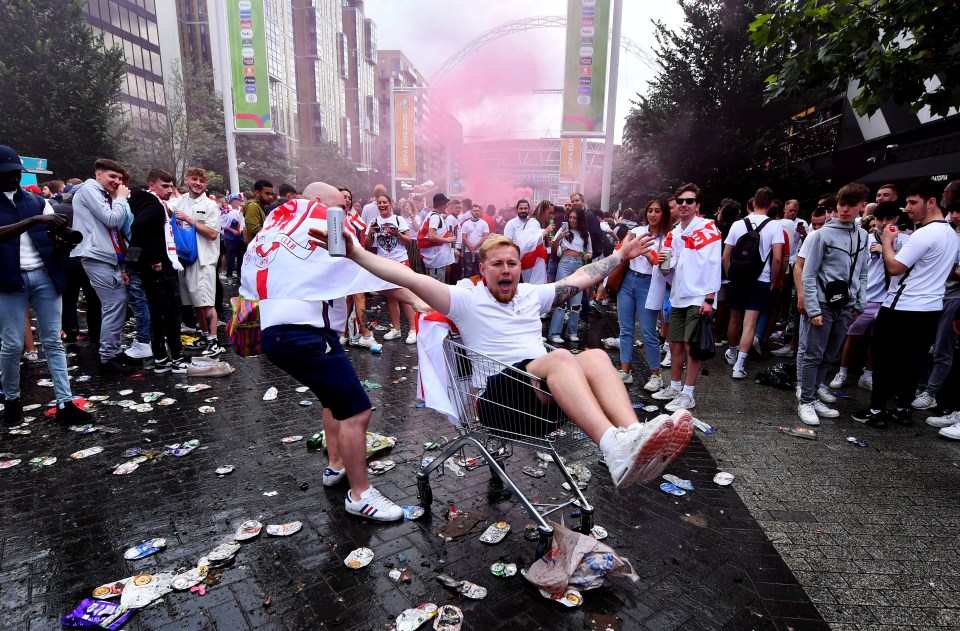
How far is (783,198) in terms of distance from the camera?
18406 mm

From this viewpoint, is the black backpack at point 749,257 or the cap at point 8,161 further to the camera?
the black backpack at point 749,257

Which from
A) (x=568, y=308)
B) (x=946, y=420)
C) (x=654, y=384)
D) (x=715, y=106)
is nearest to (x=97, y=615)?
(x=654, y=384)

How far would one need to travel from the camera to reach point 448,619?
246 cm

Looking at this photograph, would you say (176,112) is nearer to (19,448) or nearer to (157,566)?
(19,448)

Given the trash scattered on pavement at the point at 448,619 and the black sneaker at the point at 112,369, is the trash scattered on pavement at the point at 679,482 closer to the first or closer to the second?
the trash scattered on pavement at the point at 448,619

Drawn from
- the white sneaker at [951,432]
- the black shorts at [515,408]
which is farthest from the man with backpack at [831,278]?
the black shorts at [515,408]

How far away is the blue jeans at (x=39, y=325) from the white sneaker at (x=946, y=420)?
27.4 feet

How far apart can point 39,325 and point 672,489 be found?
557 centimetres

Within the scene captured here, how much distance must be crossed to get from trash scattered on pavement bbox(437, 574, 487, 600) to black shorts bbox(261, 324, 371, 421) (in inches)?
44.0

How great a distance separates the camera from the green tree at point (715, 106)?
17984 mm

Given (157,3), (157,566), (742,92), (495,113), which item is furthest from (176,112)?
(157,566)

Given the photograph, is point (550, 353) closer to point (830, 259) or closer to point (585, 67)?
point (830, 259)

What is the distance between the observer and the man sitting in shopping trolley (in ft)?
7.85

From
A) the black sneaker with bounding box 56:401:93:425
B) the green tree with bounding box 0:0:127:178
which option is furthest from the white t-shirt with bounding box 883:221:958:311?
the green tree with bounding box 0:0:127:178
